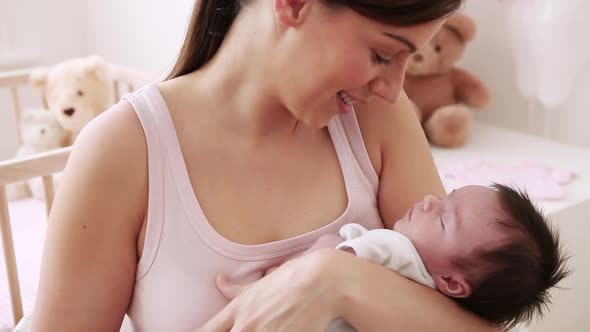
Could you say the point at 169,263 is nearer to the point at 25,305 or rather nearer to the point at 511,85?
the point at 25,305

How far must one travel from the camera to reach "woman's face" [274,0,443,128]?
0.84m

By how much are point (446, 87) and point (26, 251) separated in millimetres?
1308

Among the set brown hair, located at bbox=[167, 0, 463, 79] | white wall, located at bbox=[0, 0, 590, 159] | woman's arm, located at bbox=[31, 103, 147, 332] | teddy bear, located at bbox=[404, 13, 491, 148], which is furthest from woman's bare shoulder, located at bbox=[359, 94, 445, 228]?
white wall, located at bbox=[0, 0, 590, 159]

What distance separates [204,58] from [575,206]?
102cm

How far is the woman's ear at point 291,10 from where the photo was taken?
2.85 feet

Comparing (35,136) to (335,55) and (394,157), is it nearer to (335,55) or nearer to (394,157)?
(394,157)

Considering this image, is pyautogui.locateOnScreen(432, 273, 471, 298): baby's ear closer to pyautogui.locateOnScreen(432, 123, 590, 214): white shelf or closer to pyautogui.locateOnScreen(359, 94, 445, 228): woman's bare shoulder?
pyautogui.locateOnScreen(359, 94, 445, 228): woman's bare shoulder

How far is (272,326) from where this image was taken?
0.88 meters

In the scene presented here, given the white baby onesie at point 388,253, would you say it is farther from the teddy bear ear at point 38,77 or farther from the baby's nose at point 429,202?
the teddy bear ear at point 38,77

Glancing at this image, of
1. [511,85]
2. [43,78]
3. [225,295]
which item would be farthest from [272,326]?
[43,78]

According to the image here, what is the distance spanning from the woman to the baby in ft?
0.10

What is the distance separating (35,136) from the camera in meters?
2.34

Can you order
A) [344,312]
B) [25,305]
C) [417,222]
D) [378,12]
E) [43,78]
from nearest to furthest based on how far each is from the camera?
[378,12] < [344,312] < [417,222] < [25,305] < [43,78]

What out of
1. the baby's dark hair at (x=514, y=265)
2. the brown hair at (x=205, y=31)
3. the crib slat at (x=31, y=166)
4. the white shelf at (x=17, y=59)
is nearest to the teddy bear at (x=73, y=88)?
the white shelf at (x=17, y=59)
